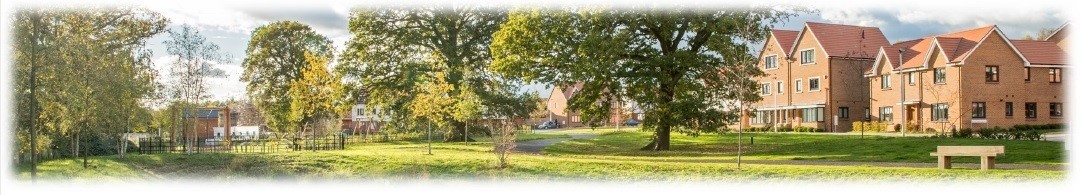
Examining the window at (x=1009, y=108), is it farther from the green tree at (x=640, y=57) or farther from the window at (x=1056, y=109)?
the green tree at (x=640, y=57)

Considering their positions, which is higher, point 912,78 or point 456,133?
point 912,78

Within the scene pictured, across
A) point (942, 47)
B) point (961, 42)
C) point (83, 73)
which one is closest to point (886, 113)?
point (942, 47)

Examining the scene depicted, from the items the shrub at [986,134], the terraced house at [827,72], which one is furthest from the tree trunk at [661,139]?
the terraced house at [827,72]

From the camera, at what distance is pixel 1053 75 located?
199 ft

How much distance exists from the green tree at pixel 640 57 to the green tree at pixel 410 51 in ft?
42.8

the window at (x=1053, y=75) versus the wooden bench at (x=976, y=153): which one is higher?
the window at (x=1053, y=75)

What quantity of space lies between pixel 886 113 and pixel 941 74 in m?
6.11

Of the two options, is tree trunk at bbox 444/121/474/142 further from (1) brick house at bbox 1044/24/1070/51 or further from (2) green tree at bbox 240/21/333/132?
(1) brick house at bbox 1044/24/1070/51

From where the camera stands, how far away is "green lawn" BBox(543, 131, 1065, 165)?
105 feet

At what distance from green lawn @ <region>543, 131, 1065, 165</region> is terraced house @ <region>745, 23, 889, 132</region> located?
20726 millimetres

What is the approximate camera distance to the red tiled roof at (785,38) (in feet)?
244

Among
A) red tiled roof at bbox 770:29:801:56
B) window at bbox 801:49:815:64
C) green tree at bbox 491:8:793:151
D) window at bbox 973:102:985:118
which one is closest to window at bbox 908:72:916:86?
window at bbox 973:102:985:118

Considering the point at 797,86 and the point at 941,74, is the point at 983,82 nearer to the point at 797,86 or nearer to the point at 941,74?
the point at 941,74

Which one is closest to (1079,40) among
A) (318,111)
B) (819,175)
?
(819,175)
